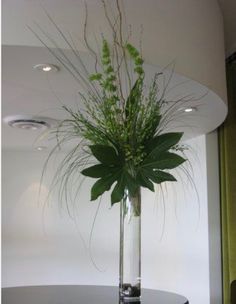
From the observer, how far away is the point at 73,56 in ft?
6.42

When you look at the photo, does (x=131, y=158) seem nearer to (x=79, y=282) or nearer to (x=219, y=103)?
(x=219, y=103)

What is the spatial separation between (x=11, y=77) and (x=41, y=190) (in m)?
2.73

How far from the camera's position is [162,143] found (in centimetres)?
164

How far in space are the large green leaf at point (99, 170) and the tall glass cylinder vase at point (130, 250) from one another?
0.12 m

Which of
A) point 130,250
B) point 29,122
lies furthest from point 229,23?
point 130,250

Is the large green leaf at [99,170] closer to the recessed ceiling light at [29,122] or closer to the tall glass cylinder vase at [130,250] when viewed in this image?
the tall glass cylinder vase at [130,250]

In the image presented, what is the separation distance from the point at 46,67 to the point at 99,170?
771 mm

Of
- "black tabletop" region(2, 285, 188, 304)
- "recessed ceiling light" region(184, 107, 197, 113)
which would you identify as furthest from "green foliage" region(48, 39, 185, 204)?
"recessed ceiling light" region(184, 107, 197, 113)

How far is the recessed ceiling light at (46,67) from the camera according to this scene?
2070 mm

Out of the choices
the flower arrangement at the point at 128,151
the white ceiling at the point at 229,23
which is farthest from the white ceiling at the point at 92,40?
the flower arrangement at the point at 128,151

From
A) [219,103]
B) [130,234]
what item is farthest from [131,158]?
[219,103]

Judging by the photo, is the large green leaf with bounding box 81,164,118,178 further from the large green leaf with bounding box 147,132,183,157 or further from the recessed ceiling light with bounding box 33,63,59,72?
the recessed ceiling light with bounding box 33,63,59,72

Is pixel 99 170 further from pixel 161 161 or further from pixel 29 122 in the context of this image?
pixel 29 122

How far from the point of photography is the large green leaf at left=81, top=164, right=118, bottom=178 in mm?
1582
